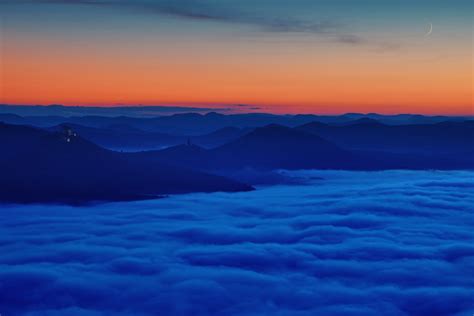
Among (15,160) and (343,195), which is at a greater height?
(15,160)

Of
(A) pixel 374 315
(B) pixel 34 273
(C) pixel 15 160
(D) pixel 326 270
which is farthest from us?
(C) pixel 15 160

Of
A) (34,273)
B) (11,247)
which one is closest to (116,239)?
(11,247)

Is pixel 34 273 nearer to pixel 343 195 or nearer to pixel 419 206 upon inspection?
pixel 419 206

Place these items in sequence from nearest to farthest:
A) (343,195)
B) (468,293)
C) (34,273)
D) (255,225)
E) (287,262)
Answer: (468,293) → (34,273) → (287,262) → (255,225) → (343,195)

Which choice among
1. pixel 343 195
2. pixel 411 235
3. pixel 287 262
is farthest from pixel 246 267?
pixel 343 195

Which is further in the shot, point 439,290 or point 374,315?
point 439,290

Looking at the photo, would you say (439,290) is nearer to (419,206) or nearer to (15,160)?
(419,206)
